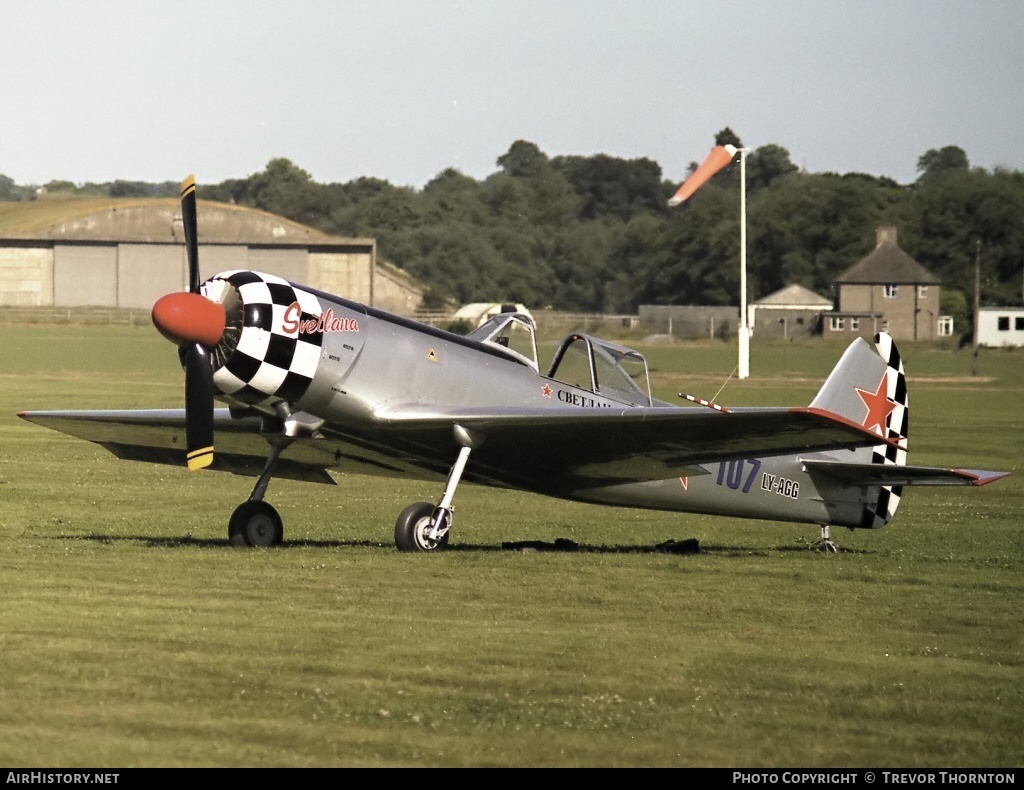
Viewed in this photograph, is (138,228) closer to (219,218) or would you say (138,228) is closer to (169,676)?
(219,218)

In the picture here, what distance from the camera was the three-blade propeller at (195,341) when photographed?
12141 mm

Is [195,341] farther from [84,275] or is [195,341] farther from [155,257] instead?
[84,275]

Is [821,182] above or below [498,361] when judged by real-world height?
above

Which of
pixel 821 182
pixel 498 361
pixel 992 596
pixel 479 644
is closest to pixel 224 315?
pixel 498 361

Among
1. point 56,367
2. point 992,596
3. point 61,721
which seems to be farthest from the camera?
point 56,367

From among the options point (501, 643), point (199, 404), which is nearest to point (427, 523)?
point (199, 404)

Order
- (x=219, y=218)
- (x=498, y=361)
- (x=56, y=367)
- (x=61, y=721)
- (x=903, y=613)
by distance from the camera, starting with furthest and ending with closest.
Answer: (x=219, y=218)
(x=56, y=367)
(x=498, y=361)
(x=903, y=613)
(x=61, y=721)

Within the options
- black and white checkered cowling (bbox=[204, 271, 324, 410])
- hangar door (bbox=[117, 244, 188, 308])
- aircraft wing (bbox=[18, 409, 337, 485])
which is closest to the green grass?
aircraft wing (bbox=[18, 409, 337, 485])

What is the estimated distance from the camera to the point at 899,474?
13.8 meters

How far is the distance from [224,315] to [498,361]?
8.36 ft

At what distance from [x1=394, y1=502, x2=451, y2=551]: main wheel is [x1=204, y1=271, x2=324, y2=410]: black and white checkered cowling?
1.28 metres

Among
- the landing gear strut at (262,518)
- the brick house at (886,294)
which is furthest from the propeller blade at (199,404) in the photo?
A: the brick house at (886,294)

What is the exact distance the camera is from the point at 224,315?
12375 mm

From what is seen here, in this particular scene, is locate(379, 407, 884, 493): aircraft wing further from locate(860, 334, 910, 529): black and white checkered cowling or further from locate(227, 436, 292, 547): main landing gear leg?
locate(860, 334, 910, 529): black and white checkered cowling
